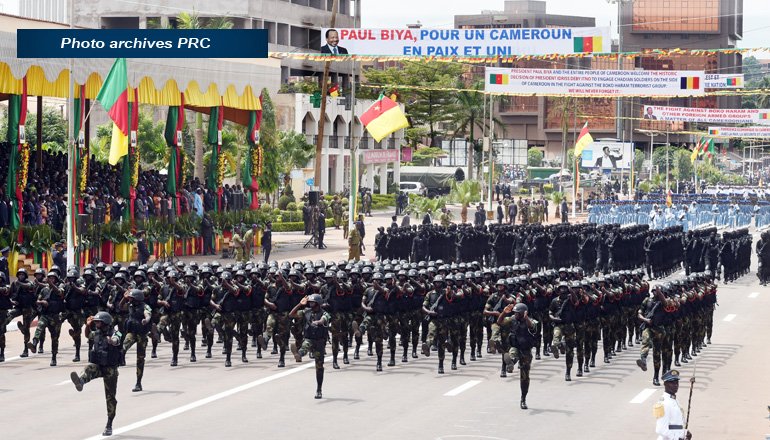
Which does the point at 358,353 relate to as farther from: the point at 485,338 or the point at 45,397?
the point at 45,397

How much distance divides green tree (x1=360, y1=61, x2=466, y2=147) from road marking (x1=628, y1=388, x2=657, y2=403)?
7033 cm

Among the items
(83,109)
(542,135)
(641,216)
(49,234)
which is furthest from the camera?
(542,135)

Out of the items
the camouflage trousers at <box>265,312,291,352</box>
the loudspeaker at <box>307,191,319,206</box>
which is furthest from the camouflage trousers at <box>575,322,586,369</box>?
the loudspeaker at <box>307,191,319,206</box>

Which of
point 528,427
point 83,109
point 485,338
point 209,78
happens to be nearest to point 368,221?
point 209,78

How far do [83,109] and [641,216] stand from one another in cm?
3330

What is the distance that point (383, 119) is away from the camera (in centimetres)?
3825

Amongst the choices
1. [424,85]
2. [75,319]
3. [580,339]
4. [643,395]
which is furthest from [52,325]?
[424,85]

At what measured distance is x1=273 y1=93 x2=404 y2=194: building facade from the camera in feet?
220

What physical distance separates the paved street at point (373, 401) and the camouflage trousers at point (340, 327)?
461 millimetres

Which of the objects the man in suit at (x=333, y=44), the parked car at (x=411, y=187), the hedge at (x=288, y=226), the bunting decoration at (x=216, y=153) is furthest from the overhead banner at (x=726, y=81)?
the man in suit at (x=333, y=44)

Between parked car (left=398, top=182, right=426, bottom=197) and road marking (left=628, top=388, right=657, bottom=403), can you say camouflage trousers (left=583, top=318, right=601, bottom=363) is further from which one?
parked car (left=398, top=182, right=426, bottom=197)

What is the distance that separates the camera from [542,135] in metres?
133

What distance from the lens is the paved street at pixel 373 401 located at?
14102 millimetres

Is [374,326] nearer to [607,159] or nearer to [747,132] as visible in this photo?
[747,132]
